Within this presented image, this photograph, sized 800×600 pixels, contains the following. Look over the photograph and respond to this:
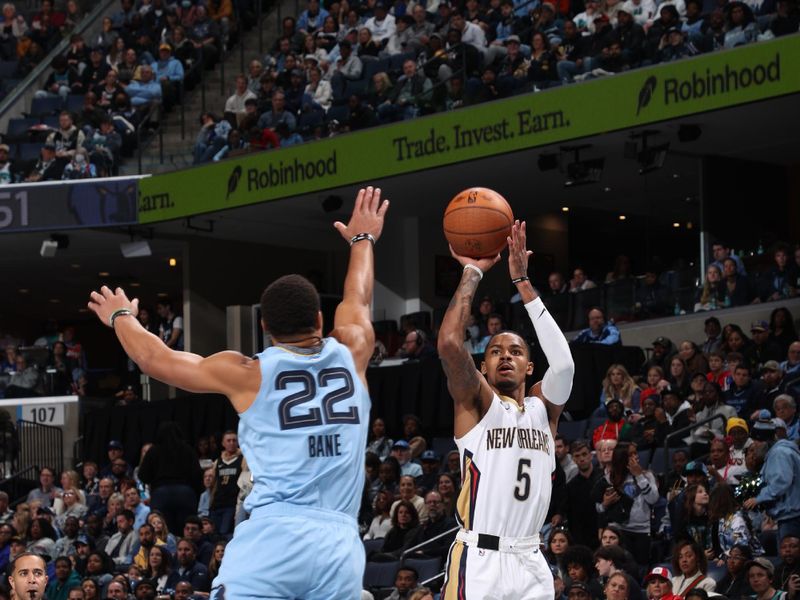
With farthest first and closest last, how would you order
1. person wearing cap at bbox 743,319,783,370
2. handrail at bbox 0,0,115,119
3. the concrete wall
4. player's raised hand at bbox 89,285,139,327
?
handrail at bbox 0,0,115,119 → the concrete wall → person wearing cap at bbox 743,319,783,370 → player's raised hand at bbox 89,285,139,327

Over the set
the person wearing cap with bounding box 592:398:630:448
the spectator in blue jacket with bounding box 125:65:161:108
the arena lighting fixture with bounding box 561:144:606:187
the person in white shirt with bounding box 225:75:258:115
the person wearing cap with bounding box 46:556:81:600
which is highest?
the spectator in blue jacket with bounding box 125:65:161:108

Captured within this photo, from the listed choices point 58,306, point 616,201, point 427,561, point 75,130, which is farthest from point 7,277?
point 427,561

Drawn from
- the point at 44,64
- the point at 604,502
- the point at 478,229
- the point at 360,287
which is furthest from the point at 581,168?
the point at 360,287

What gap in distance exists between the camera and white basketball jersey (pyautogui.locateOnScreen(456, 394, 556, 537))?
748cm

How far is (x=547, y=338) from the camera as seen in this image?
7.71 metres

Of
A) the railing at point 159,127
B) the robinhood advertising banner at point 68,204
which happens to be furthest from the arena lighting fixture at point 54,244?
the railing at point 159,127

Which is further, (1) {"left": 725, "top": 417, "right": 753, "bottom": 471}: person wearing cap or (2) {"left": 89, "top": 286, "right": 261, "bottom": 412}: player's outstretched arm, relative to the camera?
(1) {"left": 725, "top": 417, "right": 753, "bottom": 471}: person wearing cap

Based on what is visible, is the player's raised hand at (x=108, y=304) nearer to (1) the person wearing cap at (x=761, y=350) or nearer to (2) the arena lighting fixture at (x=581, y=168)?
(1) the person wearing cap at (x=761, y=350)

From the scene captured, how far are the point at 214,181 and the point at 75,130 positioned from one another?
3.44m

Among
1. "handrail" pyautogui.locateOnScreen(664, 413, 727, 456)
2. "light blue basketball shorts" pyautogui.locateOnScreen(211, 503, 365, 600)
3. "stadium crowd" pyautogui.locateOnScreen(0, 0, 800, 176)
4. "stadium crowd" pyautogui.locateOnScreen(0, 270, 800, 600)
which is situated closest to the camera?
"light blue basketball shorts" pyautogui.locateOnScreen(211, 503, 365, 600)

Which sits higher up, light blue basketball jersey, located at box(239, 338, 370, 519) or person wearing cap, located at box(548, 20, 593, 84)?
person wearing cap, located at box(548, 20, 593, 84)

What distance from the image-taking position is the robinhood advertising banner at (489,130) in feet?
59.1

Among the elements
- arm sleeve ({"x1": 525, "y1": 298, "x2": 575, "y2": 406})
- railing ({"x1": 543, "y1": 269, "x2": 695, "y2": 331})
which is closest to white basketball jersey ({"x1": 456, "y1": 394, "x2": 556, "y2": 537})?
arm sleeve ({"x1": 525, "y1": 298, "x2": 575, "y2": 406})

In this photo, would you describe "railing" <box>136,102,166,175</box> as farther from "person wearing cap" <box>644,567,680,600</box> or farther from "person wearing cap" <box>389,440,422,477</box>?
"person wearing cap" <box>644,567,680,600</box>
